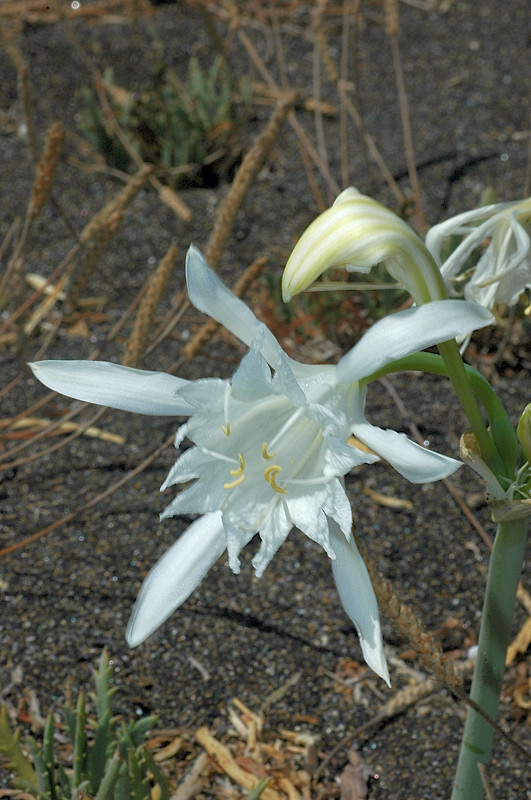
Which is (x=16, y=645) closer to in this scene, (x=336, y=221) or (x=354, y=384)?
(x=354, y=384)

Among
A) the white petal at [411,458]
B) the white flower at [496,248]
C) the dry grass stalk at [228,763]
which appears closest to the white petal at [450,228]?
the white flower at [496,248]

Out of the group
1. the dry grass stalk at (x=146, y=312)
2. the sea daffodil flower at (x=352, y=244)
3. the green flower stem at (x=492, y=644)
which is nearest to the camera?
the sea daffodil flower at (x=352, y=244)

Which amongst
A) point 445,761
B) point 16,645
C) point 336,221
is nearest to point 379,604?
point 336,221

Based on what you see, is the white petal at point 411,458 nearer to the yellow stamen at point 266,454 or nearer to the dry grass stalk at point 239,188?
the yellow stamen at point 266,454

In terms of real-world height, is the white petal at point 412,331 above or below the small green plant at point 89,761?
above

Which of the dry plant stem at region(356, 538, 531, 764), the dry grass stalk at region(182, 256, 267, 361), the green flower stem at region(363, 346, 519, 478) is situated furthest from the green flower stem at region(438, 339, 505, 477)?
the dry grass stalk at region(182, 256, 267, 361)
